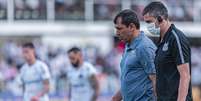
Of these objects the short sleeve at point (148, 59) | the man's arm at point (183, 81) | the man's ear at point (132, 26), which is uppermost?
the man's ear at point (132, 26)

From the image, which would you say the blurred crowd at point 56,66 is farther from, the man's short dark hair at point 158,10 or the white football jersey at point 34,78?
the man's short dark hair at point 158,10

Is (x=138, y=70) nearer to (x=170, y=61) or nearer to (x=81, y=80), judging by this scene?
(x=170, y=61)

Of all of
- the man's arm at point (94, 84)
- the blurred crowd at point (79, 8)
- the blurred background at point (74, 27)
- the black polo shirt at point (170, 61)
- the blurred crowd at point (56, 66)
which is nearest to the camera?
the black polo shirt at point (170, 61)

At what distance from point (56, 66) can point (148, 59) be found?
17.1 metres

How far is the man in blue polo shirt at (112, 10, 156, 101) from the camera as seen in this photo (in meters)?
8.20

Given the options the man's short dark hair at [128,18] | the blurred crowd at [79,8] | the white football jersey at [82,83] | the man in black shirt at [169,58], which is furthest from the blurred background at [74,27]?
the man in black shirt at [169,58]

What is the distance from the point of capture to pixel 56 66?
A: 25078mm

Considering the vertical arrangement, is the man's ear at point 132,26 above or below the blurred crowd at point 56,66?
above

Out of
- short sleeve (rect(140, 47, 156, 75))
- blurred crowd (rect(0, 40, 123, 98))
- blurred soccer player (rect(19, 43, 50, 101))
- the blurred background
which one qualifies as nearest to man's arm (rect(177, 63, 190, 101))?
short sleeve (rect(140, 47, 156, 75))

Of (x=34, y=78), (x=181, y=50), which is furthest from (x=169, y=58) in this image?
(x=34, y=78)

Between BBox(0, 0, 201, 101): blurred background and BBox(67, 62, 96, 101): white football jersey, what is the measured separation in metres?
11.3

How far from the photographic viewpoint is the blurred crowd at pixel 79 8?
2900cm

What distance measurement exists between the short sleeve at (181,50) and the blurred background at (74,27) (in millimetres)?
17610

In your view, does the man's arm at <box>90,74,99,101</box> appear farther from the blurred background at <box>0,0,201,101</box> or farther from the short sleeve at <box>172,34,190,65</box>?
the blurred background at <box>0,0,201,101</box>
